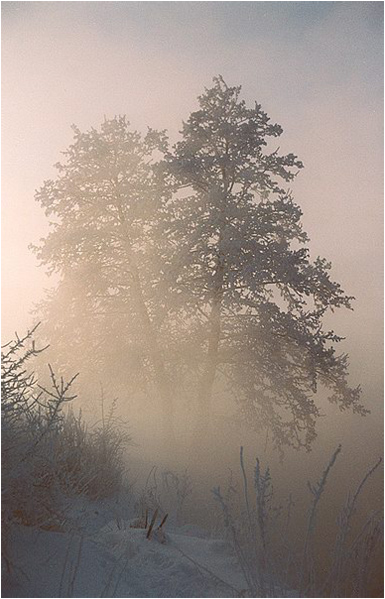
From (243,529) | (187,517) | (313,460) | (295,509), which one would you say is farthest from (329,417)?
(243,529)

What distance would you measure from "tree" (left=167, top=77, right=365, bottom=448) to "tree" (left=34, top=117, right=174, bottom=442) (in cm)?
99

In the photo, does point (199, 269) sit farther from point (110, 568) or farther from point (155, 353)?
point (110, 568)

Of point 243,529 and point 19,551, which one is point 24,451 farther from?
point 243,529

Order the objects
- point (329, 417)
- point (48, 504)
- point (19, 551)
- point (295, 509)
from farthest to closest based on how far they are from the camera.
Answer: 1. point (329, 417)
2. point (295, 509)
3. point (48, 504)
4. point (19, 551)

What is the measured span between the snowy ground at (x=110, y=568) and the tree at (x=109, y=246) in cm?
702

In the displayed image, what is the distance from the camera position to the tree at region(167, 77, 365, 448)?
36.9 ft

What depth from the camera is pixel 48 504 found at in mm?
4879

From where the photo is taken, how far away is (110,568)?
4.68m

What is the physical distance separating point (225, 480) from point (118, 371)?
324 centimetres

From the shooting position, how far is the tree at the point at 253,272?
443 inches

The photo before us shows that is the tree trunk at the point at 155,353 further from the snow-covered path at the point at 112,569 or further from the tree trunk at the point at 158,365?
the snow-covered path at the point at 112,569

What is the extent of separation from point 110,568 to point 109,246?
28.6ft

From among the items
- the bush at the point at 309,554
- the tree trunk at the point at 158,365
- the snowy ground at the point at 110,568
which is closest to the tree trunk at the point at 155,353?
the tree trunk at the point at 158,365

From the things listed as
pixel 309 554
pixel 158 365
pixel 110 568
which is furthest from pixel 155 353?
pixel 309 554
